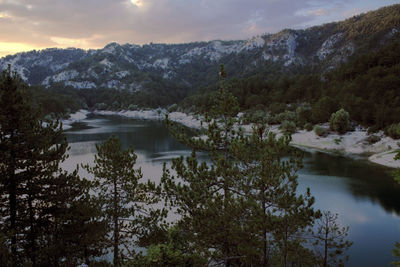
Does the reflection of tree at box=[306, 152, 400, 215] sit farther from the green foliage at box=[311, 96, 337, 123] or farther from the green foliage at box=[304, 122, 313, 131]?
the green foliage at box=[311, 96, 337, 123]

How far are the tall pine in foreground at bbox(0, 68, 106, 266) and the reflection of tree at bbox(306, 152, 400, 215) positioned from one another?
26.9m

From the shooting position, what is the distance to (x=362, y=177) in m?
35.6

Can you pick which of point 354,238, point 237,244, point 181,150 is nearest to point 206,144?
point 237,244

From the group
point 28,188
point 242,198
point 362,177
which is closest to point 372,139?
point 362,177

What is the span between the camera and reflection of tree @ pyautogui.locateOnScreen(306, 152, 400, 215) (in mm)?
28672

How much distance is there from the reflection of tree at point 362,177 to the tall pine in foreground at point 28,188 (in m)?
26.9

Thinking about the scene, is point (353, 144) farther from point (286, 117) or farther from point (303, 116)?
point (286, 117)

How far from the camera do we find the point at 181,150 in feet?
190

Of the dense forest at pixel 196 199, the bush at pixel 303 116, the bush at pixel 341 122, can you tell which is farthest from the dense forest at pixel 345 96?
the dense forest at pixel 196 199

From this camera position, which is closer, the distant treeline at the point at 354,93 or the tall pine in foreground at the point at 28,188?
the tall pine in foreground at the point at 28,188

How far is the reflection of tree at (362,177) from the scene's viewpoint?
28672 mm

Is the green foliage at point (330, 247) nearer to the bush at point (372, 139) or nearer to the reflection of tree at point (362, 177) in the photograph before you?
the reflection of tree at point (362, 177)

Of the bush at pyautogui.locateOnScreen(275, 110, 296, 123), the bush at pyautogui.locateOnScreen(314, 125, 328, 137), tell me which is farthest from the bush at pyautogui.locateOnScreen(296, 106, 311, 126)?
the bush at pyautogui.locateOnScreen(314, 125, 328, 137)

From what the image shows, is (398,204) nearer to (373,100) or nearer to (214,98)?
(214,98)
